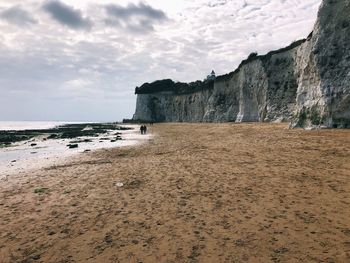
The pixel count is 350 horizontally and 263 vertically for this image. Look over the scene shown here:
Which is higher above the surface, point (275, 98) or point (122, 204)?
point (275, 98)

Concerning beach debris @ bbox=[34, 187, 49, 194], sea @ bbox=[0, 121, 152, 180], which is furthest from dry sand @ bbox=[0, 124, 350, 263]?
sea @ bbox=[0, 121, 152, 180]

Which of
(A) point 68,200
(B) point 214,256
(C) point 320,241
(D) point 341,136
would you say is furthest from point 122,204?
(D) point 341,136

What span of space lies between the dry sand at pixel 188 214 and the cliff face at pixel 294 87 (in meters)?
13.0

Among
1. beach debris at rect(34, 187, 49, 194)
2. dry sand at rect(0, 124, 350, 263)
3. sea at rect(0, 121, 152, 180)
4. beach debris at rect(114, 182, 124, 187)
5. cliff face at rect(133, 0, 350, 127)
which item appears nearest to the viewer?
dry sand at rect(0, 124, 350, 263)

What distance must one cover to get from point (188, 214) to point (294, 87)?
44.0 metres

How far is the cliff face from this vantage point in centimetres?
2566

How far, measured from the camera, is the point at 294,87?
47.5 meters

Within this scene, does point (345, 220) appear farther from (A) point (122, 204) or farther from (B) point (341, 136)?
(B) point (341, 136)

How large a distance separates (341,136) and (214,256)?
677 inches

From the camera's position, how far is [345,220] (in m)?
6.90

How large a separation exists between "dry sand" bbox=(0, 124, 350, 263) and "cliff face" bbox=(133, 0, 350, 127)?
13.0 m

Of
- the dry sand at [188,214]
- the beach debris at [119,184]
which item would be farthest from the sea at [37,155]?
the beach debris at [119,184]

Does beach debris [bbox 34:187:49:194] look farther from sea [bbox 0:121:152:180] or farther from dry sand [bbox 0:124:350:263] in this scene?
sea [bbox 0:121:152:180]

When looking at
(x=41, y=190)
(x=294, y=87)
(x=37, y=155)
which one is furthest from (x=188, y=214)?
(x=294, y=87)
